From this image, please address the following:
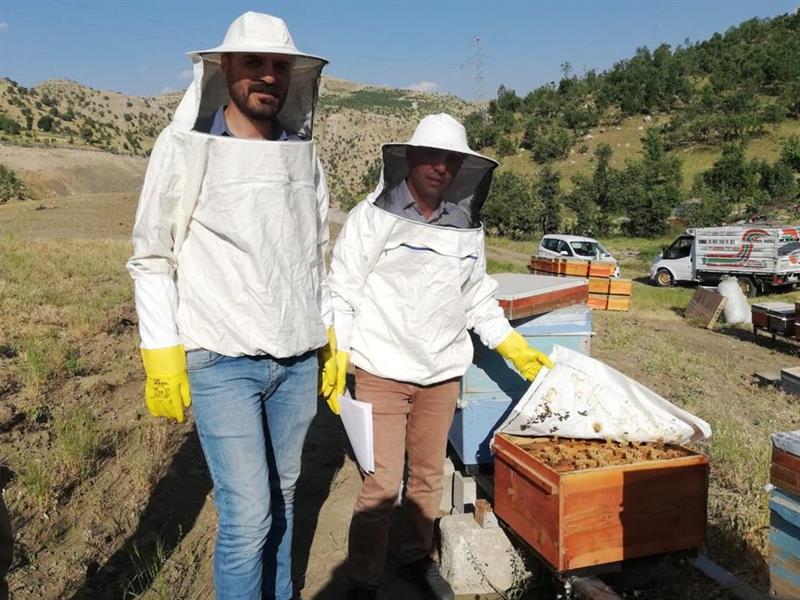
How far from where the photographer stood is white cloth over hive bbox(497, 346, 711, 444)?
8.96ft

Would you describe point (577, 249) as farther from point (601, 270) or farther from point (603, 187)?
point (603, 187)

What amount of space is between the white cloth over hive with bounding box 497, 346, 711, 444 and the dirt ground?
545 millimetres

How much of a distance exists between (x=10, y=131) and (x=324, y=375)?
49.3 metres

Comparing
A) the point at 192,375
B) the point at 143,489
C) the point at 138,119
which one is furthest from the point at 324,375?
the point at 138,119

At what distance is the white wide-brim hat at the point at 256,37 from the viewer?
1919 millimetres

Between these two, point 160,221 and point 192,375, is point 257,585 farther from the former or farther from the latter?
point 160,221

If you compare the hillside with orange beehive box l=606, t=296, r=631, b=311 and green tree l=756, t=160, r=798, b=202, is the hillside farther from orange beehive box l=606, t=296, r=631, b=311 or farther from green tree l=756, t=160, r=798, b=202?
orange beehive box l=606, t=296, r=631, b=311

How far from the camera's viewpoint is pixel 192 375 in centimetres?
200

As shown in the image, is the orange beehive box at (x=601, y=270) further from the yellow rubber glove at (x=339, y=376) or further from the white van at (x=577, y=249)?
the yellow rubber glove at (x=339, y=376)

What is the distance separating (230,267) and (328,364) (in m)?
0.73

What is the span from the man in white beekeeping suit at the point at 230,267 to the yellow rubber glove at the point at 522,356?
1.20 m

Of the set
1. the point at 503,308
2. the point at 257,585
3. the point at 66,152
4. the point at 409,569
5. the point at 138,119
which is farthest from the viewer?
the point at 138,119

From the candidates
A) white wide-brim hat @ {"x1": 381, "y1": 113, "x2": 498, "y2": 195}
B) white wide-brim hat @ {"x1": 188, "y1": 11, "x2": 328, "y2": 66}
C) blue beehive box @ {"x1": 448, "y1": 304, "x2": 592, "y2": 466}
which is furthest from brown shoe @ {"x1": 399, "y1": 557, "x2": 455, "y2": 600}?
white wide-brim hat @ {"x1": 188, "y1": 11, "x2": 328, "y2": 66}

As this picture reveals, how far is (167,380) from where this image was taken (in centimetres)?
199
